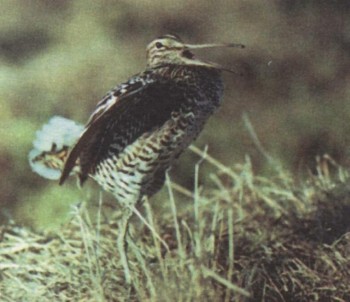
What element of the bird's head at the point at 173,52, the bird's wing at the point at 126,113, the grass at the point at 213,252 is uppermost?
the bird's head at the point at 173,52

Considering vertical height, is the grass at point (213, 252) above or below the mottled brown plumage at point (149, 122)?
below

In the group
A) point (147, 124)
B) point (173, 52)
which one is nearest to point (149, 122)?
point (147, 124)

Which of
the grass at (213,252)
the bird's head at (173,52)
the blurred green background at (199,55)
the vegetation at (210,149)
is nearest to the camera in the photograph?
the grass at (213,252)

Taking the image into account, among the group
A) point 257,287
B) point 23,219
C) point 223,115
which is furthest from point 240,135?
point 257,287

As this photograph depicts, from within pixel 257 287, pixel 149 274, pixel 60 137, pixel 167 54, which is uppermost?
pixel 167 54

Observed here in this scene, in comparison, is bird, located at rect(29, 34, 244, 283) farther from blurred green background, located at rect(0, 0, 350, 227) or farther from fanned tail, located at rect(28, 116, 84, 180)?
blurred green background, located at rect(0, 0, 350, 227)

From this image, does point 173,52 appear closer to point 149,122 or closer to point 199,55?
point 149,122

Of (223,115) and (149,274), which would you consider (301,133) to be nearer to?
(223,115)

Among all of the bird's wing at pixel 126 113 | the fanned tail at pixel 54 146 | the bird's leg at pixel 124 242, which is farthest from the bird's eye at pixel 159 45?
the bird's leg at pixel 124 242

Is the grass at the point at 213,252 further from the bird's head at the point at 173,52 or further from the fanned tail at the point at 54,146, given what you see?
the bird's head at the point at 173,52

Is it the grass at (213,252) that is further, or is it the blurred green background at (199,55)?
the blurred green background at (199,55)
